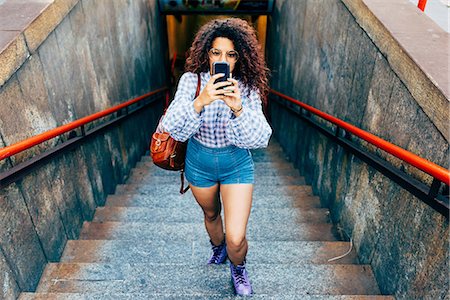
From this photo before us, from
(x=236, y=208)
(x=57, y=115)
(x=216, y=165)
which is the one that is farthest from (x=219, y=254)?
(x=57, y=115)

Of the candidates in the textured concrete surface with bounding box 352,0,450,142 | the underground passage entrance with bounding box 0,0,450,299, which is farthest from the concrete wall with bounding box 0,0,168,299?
the textured concrete surface with bounding box 352,0,450,142

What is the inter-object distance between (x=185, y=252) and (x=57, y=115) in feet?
4.95

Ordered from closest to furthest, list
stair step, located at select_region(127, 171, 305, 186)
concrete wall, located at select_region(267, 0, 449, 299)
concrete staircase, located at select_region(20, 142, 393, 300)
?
concrete wall, located at select_region(267, 0, 449, 299), concrete staircase, located at select_region(20, 142, 393, 300), stair step, located at select_region(127, 171, 305, 186)

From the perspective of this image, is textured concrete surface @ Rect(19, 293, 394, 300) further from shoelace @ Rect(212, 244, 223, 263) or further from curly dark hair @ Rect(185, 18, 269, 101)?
curly dark hair @ Rect(185, 18, 269, 101)

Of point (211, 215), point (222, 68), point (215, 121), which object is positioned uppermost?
point (222, 68)

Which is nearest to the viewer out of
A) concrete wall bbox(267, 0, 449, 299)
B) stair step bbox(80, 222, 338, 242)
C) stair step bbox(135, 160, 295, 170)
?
concrete wall bbox(267, 0, 449, 299)

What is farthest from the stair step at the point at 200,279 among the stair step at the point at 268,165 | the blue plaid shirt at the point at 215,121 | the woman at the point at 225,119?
A: the stair step at the point at 268,165

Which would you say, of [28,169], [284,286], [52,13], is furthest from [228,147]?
[52,13]

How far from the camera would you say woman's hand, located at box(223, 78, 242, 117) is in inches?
61.9

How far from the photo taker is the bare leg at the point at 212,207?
79.0 inches

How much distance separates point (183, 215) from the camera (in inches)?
139

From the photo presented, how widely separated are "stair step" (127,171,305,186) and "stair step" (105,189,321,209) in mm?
525

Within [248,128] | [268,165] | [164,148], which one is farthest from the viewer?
[268,165]

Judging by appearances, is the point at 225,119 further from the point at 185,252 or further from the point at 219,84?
the point at 185,252
